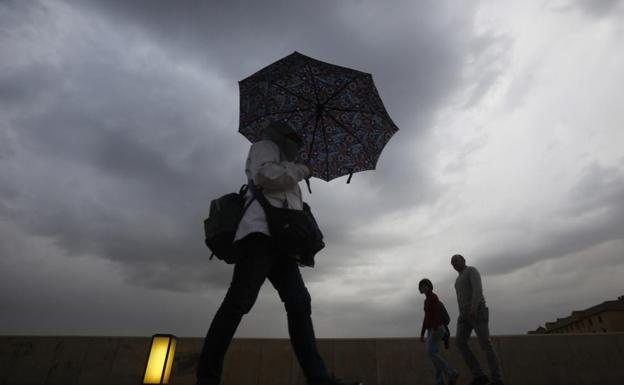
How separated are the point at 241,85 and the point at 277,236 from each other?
216 centimetres

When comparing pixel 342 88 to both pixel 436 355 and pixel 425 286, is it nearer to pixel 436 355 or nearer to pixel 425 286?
pixel 425 286

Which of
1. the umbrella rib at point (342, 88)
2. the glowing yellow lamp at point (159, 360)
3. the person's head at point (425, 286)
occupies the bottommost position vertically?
the glowing yellow lamp at point (159, 360)

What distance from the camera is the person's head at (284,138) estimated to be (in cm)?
249

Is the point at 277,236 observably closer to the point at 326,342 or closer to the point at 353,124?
the point at 353,124

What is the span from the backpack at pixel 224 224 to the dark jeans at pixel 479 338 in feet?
12.8

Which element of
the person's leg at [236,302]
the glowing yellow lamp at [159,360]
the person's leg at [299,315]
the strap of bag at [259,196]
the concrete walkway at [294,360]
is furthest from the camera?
the concrete walkway at [294,360]

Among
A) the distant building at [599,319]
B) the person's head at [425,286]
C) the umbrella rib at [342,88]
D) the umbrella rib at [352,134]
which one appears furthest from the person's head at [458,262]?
the distant building at [599,319]

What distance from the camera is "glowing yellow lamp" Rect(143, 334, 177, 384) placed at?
329 cm

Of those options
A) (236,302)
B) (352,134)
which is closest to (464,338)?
(352,134)

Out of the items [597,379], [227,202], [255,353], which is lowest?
[597,379]

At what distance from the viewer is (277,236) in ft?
6.70

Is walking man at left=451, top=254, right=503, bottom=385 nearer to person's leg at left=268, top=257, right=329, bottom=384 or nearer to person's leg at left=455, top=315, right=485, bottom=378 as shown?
person's leg at left=455, top=315, right=485, bottom=378

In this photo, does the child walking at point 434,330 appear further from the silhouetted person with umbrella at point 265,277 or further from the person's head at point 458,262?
the silhouetted person with umbrella at point 265,277

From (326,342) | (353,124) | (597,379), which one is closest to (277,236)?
(353,124)
